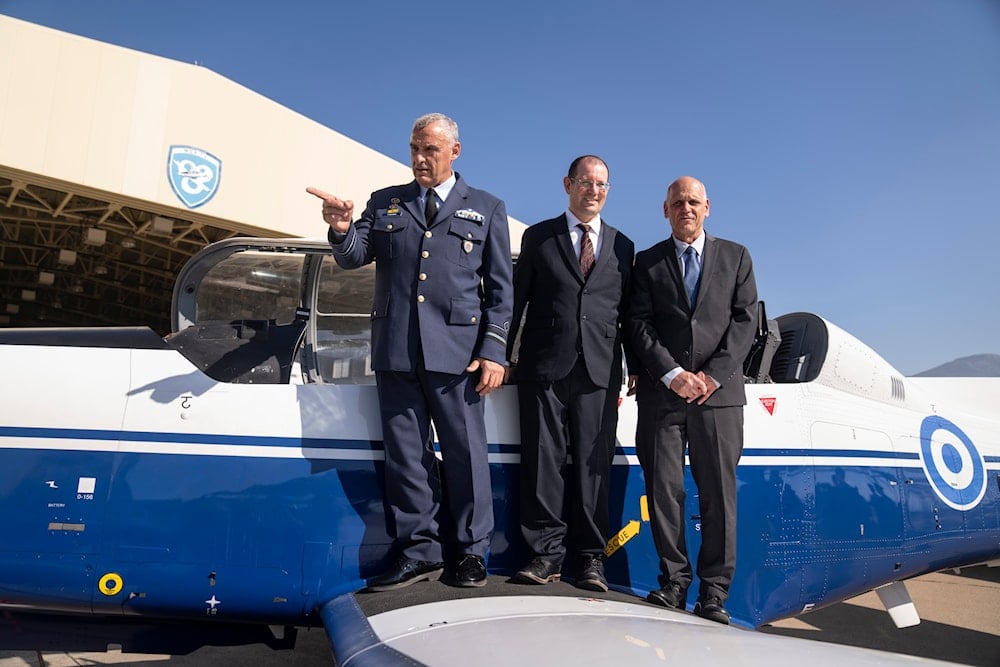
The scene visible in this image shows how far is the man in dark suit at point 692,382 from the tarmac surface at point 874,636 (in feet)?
7.98

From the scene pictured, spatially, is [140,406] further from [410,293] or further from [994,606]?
[994,606]

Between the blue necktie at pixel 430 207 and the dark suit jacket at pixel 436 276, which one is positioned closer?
the dark suit jacket at pixel 436 276

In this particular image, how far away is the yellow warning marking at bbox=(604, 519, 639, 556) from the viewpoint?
9.81ft

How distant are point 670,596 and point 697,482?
487 mm

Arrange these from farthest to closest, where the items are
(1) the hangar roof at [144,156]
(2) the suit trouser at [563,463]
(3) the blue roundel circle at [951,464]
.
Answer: (1) the hangar roof at [144,156], (3) the blue roundel circle at [951,464], (2) the suit trouser at [563,463]

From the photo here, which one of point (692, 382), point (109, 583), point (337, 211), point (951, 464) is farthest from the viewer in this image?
point (951, 464)

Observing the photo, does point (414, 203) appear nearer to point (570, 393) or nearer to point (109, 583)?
point (570, 393)

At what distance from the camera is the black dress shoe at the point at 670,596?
8.89 ft

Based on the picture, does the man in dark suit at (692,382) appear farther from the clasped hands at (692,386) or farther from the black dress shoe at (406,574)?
the black dress shoe at (406,574)

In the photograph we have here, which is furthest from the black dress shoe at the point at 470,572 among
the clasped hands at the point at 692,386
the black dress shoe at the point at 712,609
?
the clasped hands at the point at 692,386

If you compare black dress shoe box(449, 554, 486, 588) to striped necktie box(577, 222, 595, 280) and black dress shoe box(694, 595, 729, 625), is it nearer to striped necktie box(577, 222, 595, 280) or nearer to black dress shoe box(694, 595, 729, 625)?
black dress shoe box(694, 595, 729, 625)

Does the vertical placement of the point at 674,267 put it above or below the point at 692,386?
above

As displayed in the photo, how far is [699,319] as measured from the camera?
9.44ft

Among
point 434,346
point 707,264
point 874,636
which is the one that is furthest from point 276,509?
point 874,636
